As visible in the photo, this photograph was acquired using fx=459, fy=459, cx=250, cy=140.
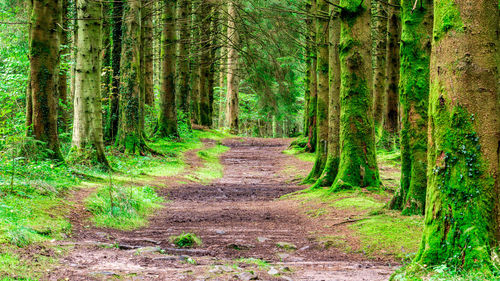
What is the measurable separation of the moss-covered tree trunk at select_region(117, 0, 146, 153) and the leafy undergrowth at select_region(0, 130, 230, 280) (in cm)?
278

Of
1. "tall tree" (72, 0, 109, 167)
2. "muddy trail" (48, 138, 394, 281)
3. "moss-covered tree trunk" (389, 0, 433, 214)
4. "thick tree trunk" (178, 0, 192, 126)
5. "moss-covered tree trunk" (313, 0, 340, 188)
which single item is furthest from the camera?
"thick tree trunk" (178, 0, 192, 126)

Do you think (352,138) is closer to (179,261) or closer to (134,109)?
(179,261)

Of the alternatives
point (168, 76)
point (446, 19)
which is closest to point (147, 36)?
point (168, 76)

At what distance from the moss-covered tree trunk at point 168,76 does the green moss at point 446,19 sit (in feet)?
58.6

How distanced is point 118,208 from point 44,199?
129 cm

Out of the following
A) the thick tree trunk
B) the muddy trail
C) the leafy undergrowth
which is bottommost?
the muddy trail

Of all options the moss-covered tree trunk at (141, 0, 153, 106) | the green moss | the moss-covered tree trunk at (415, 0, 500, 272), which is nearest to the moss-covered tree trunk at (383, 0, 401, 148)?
the moss-covered tree trunk at (141, 0, 153, 106)

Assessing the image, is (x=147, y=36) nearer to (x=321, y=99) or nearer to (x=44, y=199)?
(x=321, y=99)

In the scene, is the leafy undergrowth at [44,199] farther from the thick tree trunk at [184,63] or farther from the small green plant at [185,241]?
the thick tree trunk at [184,63]

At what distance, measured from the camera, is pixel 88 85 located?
12.0m

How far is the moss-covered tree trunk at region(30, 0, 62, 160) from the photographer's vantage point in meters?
10.1

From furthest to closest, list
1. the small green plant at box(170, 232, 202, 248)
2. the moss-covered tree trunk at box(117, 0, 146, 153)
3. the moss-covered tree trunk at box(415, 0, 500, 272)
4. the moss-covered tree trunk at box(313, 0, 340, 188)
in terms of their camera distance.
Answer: the moss-covered tree trunk at box(117, 0, 146, 153) < the moss-covered tree trunk at box(313, 0, 340, 188) < the small green plant at box(170, 232, 202, 248) < the moss-covered tree trunk at box(415, 0, 500, 272)

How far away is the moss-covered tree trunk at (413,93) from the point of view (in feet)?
24.1

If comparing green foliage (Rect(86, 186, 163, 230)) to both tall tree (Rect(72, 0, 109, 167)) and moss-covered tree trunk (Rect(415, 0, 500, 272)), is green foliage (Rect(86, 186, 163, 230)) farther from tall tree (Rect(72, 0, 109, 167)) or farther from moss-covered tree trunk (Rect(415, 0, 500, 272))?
moss-covered tree trunk (Rect(415, 0, 500, 272))
